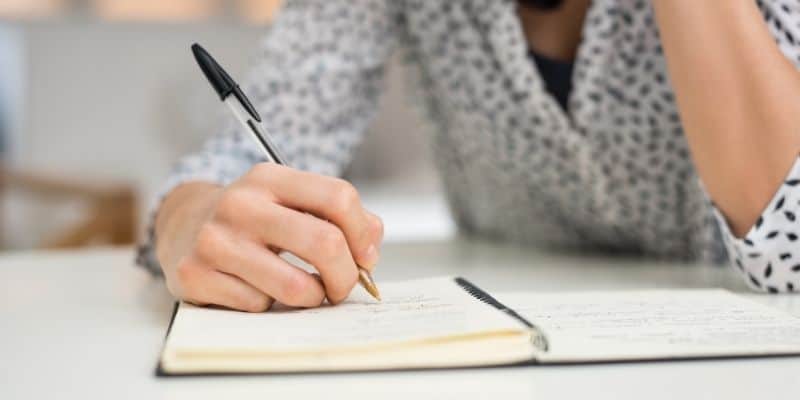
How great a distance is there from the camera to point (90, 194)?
2605mm

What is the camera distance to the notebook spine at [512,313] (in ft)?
1.51

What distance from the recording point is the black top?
920 mm

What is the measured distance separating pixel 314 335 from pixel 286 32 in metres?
0.54

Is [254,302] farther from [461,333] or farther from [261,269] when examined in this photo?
[461,333]

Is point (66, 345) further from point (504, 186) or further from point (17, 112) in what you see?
point (17, 112)

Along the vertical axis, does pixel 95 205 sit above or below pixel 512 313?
below

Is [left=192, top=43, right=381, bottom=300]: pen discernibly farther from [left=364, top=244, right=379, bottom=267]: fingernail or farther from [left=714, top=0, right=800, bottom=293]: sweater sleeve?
[left=714, top=0, right=800, bottom=293]: sweater sleeve

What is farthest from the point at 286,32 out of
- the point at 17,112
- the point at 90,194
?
the point at 17,112

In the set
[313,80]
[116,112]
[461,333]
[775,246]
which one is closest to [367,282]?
[461,333]

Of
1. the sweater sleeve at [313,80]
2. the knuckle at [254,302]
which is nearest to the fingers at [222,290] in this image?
the knuckle at [254,302]

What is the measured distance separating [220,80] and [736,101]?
38cm

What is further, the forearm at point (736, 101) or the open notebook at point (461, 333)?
the forearm at point (736, 101)

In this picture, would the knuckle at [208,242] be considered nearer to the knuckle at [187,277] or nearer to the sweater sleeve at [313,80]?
the knuckle at [187,277]

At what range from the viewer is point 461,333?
447 mm
